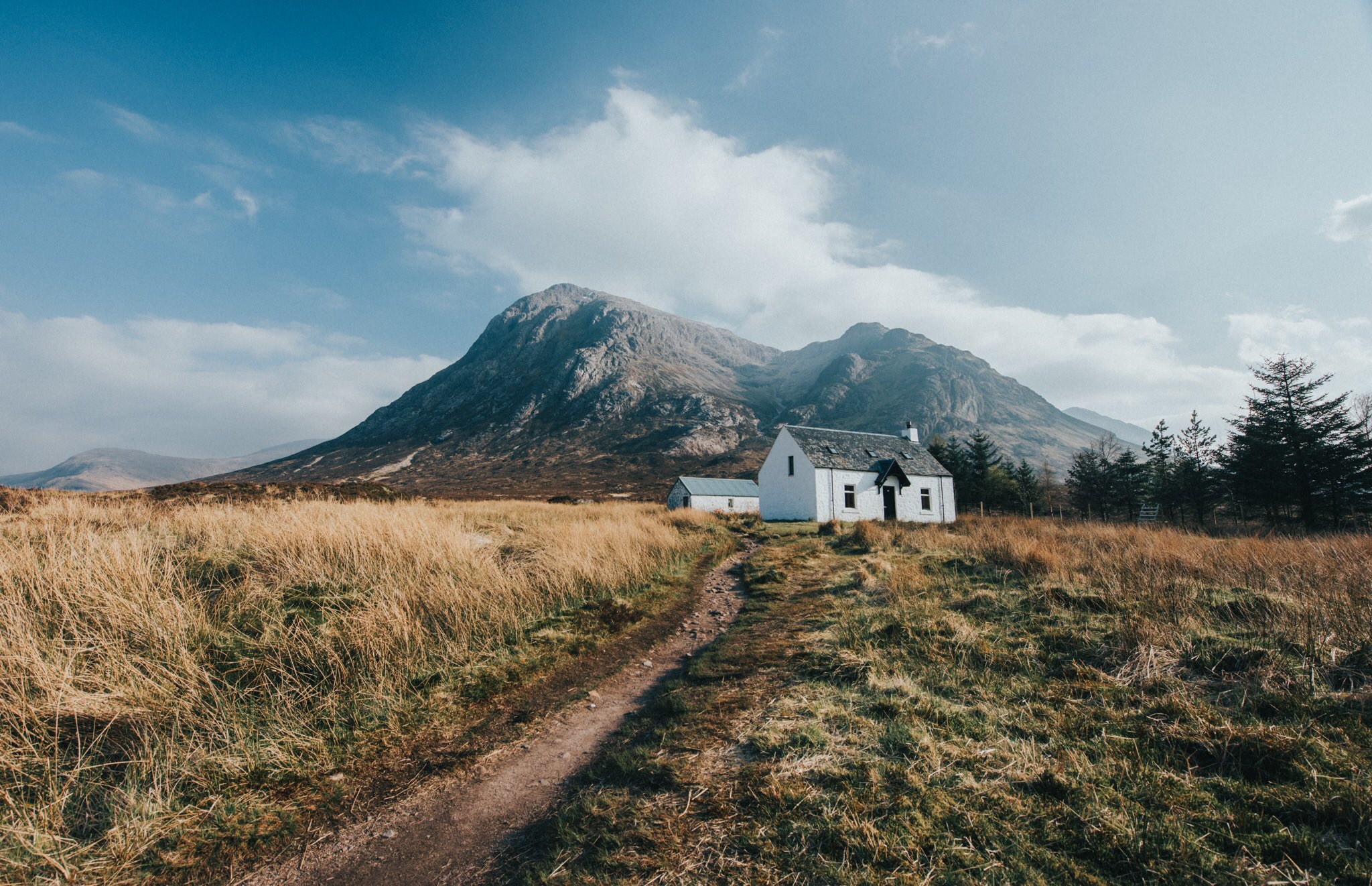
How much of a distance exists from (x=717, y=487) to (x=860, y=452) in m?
18.6

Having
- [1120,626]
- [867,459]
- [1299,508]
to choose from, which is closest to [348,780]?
[1120,626]

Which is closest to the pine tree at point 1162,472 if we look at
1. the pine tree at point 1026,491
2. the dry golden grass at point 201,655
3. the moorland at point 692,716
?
the pine tree at point 1026,491

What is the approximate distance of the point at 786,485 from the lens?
119 feet

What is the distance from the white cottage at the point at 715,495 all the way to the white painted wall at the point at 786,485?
38.8ft

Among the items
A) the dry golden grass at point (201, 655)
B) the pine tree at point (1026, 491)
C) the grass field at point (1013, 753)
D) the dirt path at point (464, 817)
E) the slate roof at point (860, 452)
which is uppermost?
the slate roof at point (860, 452)

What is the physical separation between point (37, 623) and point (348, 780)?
3.52 metres

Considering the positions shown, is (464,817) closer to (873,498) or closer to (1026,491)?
(873,498)

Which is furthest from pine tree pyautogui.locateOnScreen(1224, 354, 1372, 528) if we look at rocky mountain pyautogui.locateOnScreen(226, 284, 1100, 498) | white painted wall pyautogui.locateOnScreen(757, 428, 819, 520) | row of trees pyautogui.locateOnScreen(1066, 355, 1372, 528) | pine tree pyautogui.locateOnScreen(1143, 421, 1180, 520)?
rocky mountain pyautogui.locateOnScreen(226, 284, 1100, 498)

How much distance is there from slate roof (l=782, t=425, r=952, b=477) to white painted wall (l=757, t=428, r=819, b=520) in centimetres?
81

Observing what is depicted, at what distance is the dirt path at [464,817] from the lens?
3043 mm

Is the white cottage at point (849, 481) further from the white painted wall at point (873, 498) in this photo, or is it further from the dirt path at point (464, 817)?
the dirt path at point (464, 817)

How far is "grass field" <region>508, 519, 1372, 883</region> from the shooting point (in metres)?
2.79

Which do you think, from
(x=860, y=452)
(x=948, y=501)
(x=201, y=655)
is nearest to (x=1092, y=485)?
(x=948, y=501)

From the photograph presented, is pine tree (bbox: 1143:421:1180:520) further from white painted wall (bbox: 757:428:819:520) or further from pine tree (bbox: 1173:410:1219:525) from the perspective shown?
white painted wall (bbox: 757:428:819:520)
